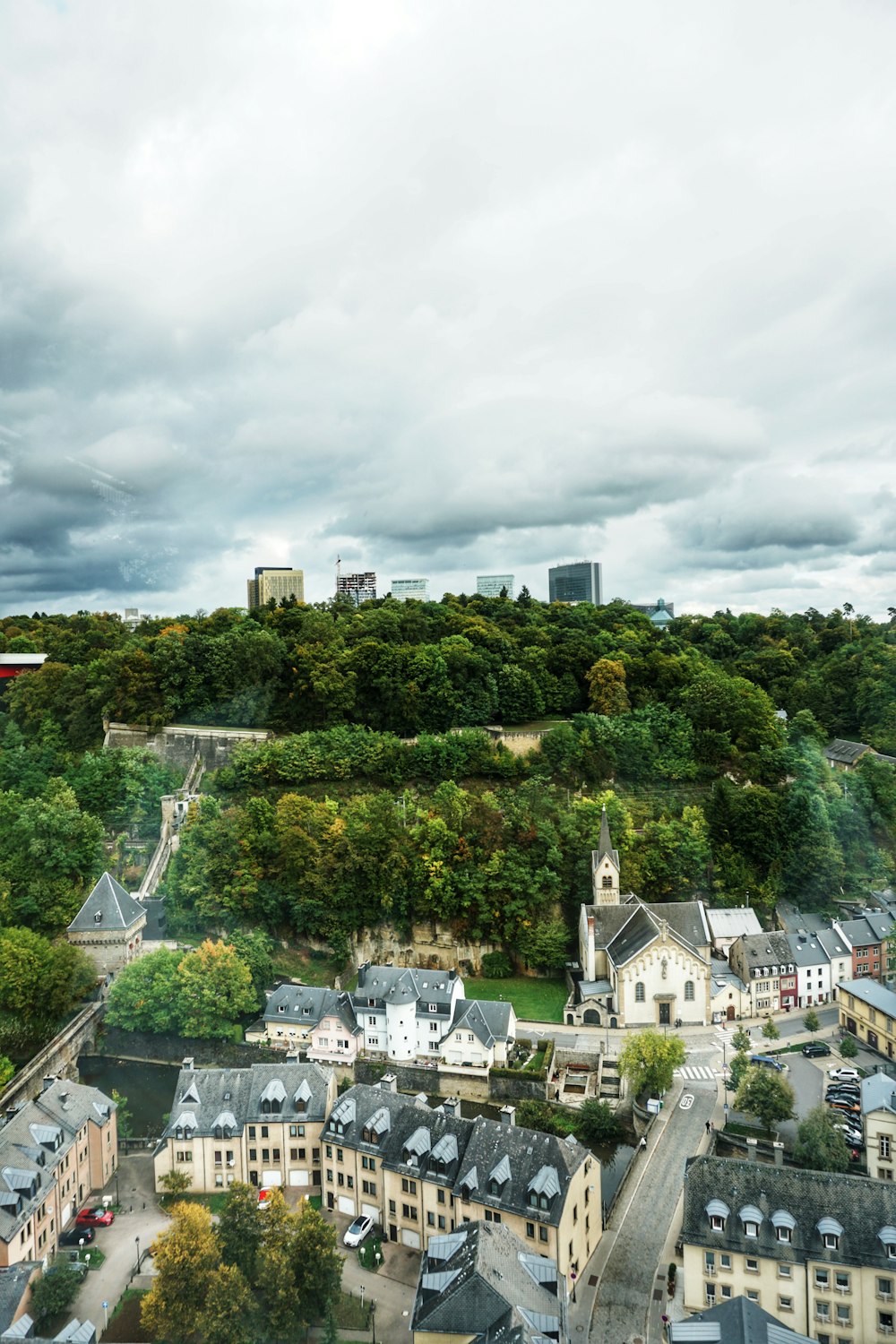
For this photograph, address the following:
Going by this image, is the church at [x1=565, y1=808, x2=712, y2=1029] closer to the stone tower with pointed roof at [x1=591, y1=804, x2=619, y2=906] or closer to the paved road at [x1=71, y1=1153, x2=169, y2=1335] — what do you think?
the stone tower with pointed roof at [x1=591, y1=804, x2=619, y2=906]

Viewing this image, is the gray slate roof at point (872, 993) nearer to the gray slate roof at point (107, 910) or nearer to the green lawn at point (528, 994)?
the green lawn at point (528, 994)

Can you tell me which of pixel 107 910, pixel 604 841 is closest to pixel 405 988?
pixel 604 841

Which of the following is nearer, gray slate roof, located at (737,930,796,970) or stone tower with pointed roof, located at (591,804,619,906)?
gray slate roof, located at (737,930,796,970)

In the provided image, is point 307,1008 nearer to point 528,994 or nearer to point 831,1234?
point 528,994

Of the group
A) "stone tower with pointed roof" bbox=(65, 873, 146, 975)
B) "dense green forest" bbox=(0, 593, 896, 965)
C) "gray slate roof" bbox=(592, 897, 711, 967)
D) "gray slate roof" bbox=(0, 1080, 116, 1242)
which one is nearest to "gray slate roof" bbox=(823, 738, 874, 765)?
"dense green forest" bbox=(0, 593, 896, 965)

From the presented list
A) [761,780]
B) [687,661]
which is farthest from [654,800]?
[687,661]

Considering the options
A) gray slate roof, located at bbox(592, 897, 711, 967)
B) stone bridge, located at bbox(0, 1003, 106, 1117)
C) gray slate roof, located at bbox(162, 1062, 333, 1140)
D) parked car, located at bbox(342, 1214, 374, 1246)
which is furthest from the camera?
gray slate roof, located at bbox(592, 897, 711, 967)

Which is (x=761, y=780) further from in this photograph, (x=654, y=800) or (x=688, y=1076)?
(x=688, y=1076)
